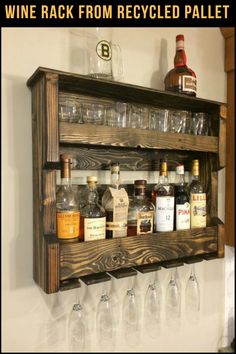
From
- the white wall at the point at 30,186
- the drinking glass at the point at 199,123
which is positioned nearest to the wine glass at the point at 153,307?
the white wall at the point at 30,186

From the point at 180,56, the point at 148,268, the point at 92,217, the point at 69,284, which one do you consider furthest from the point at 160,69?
the point at 69,284

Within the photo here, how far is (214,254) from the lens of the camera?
1.19 m

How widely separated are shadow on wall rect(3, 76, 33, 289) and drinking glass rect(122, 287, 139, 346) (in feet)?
1.38

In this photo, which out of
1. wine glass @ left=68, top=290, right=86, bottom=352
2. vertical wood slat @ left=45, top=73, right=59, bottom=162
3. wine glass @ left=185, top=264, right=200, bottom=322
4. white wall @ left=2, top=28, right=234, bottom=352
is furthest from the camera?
wine glass @ left=185, top=264, right=200, bottom=322

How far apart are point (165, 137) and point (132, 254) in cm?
43

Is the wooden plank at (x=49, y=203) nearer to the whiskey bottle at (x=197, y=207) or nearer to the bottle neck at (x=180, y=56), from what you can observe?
the whiskey bottle at (x=197, y=207)

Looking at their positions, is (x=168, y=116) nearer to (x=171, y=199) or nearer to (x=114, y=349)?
(x=171, y=199)

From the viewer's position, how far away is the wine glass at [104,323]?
1.11 m

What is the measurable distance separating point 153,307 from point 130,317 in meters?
0.11

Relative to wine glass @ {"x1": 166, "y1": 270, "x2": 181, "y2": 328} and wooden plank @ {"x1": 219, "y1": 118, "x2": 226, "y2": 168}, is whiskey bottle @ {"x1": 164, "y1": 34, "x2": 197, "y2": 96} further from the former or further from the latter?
wine glass @ {"x1": 166, "y1": 270, "x2": 181, "y2": 328}

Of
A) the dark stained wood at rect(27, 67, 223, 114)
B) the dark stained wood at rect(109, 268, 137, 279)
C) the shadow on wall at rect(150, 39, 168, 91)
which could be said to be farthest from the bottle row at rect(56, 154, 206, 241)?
the shadow on wall at rect(150, 39, 168, 91)

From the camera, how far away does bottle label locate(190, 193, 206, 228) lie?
113 cm

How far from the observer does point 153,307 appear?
4.07 ft

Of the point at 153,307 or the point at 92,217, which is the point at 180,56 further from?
the point at 153,307
